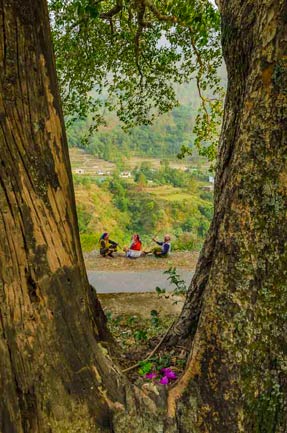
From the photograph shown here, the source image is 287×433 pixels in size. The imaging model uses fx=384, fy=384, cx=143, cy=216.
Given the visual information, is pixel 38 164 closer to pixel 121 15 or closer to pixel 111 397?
pixel 111 397

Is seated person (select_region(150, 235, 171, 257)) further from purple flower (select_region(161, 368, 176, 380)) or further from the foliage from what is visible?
the foliage

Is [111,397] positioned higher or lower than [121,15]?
lower

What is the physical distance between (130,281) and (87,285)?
4773 mm

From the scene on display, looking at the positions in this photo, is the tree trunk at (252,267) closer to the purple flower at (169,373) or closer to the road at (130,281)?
the purple flower at (169,373)

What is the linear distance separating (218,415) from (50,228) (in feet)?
3.21

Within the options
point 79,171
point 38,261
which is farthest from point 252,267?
point 79,171

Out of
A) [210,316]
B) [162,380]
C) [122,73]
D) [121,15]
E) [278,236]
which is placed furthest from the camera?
[122,73]

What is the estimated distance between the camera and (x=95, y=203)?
1291 inches

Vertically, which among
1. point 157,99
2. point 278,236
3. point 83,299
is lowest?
point 83,299

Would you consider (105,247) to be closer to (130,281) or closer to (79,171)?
(130,281)

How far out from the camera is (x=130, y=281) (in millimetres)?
6367

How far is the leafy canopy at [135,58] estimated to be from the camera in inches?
191

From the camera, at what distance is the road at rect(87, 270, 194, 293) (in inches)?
234

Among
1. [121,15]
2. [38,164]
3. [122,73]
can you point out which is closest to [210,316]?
[38,164]
